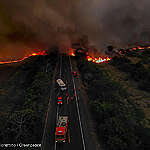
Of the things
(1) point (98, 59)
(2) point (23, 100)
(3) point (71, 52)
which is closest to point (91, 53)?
(1) point (98, 59)

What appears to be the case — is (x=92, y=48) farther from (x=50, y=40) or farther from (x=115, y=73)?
(x=50, y=40)

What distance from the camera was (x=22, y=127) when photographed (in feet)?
87.0

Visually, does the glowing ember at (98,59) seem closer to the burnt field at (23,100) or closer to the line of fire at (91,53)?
the line of fire at (91,53)

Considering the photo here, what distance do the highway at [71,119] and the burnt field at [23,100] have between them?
1.90 meters

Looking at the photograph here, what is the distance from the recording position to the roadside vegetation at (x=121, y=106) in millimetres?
24578

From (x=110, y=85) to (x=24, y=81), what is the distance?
35.4 meters

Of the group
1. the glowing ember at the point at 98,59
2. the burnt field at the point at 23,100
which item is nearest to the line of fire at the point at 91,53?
the glowing ember at the point at 98,59

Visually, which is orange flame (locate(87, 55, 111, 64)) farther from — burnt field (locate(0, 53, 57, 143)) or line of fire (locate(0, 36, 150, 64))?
burnt field (locate(0, 53, 57, 143))

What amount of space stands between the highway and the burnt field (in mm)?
1903

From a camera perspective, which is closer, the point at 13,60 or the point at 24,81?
the point at 24,81

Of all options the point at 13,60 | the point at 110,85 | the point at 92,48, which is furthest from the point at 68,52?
the point at 110,85

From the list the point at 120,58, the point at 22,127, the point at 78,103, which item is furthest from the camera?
the point at 120,58

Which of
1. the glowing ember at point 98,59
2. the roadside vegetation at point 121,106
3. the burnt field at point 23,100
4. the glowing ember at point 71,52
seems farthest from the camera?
the glowing ember at point 71,52

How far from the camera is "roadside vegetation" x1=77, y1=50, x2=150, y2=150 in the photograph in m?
24.6
